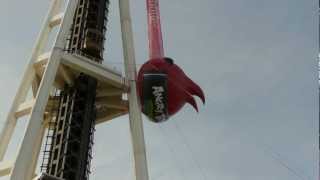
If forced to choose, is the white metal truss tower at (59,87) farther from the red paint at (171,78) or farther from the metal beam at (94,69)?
the red paint at (171,78)

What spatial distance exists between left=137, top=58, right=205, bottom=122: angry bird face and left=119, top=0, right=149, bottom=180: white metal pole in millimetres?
723

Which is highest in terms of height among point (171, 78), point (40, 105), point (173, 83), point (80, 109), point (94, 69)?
point (94, 69)

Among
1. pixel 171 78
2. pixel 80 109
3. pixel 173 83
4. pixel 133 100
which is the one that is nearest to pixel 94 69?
pixel 80 109

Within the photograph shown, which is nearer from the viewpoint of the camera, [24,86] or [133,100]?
[133,100]

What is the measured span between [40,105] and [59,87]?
570 centimetres

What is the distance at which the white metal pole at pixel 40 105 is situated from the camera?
105ft

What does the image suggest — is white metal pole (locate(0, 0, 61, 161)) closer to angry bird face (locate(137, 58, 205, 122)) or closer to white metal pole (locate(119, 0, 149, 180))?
white metal pole (locate(119, 0, 149, 180))

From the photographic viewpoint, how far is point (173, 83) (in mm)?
38500

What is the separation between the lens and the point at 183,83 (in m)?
39.2

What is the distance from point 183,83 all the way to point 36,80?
10.4m

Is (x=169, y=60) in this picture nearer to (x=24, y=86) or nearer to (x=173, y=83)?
(x=173, y=83)

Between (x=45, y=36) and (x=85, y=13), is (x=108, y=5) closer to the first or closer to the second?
(x=85, y=13)

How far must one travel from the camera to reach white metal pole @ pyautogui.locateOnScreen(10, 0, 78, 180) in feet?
105

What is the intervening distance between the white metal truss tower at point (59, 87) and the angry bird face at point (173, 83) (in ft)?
6.36
